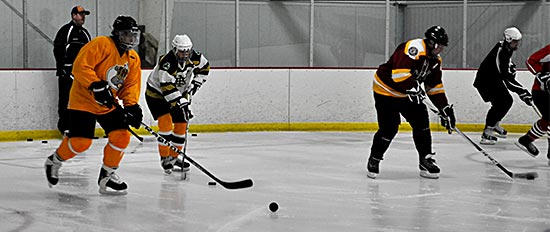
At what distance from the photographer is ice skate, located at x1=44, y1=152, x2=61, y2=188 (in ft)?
16.9

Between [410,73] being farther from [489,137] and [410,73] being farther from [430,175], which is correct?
[489,137]

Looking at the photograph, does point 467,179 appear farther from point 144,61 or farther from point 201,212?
point 144,61

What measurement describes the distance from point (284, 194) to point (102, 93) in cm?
123

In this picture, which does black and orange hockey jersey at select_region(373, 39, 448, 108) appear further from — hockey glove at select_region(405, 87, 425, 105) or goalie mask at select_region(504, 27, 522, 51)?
goalie mask at select_region(504, 27, 522, 51)

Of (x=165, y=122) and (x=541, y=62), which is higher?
(x=541, y=62)

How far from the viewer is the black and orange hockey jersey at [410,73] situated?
5.45 metres

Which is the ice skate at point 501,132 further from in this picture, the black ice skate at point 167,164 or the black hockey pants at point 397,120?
the black ice skate at point 167,164

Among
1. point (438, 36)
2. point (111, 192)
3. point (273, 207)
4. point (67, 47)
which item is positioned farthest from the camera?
point (67, 47)

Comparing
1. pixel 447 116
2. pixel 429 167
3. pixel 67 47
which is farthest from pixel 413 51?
pixel 67 47

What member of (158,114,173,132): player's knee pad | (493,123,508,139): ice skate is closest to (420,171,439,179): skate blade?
(158,114,173,132): player's knee pad

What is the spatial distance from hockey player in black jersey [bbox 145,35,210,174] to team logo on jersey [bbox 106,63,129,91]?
27.5 inches

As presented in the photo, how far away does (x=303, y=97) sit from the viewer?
934cm

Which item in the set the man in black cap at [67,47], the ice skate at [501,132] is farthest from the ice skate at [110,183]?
the ice skate at [501,132]

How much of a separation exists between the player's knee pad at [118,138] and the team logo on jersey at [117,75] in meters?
0.24
